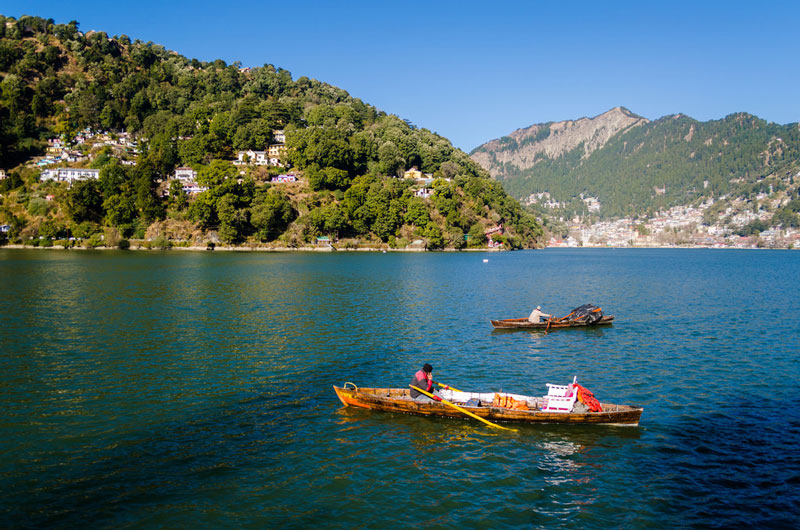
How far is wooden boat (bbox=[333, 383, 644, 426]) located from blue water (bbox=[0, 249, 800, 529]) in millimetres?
486

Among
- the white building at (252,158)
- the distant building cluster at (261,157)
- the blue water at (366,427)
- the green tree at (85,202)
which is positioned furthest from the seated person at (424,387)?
the white building at (252,158)

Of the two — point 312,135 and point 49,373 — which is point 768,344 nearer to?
point 49,373

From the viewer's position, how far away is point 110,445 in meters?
A: 17.7

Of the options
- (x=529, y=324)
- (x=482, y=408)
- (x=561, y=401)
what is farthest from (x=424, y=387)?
(x=529, y=324)

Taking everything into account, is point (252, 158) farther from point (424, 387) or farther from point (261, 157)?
point (424, 387)

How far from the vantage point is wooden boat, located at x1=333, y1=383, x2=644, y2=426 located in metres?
19.7

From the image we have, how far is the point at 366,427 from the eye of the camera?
65.9 ft

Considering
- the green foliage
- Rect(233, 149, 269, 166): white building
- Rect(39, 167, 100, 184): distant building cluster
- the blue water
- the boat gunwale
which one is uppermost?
Rect(233, 149, 269, 166): white building

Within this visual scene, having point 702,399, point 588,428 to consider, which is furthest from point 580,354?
point 588,428

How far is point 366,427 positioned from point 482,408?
4920 millimetres

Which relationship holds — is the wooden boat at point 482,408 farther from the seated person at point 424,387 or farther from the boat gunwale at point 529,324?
the boat gunwale at point 529,324

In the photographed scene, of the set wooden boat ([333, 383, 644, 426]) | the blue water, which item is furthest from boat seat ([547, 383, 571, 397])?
the blue water

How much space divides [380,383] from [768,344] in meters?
29.6

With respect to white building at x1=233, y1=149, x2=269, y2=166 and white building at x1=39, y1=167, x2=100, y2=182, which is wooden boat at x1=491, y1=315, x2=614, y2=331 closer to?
white building at x1=233, y1=149, x2=269, y2=166
